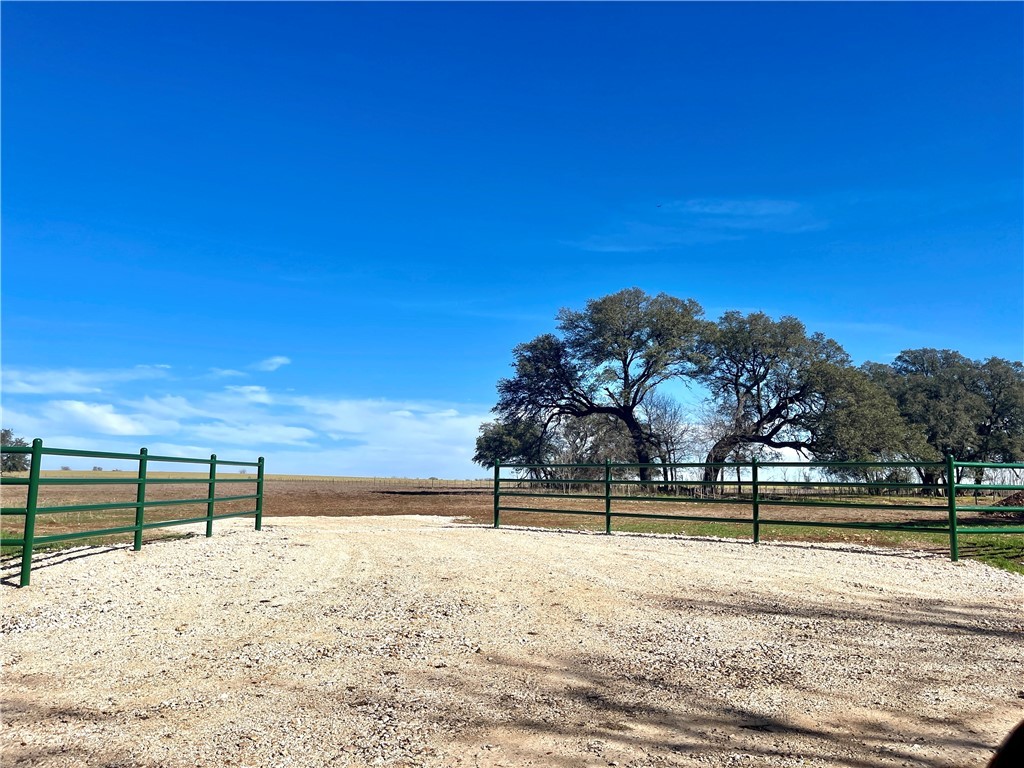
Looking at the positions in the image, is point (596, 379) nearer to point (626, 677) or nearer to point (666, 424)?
point (666, 424)

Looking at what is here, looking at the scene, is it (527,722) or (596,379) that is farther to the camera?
(596,379)

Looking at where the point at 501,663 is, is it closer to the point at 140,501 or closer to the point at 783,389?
the point at 140,501

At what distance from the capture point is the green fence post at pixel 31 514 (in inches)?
270

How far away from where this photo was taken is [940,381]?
46.0m

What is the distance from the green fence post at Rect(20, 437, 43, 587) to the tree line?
33017 millimetres

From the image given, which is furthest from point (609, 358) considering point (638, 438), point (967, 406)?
point (967, 406)

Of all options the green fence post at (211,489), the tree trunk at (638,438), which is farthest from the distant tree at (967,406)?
the green fence post at (211,489)

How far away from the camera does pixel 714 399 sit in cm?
3922

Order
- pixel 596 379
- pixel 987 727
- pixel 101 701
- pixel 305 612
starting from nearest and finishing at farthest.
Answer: pixel 987 727 < pixel 101 701 < pixel 305 612 < pixel 596 379

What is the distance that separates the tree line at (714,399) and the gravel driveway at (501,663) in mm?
29457

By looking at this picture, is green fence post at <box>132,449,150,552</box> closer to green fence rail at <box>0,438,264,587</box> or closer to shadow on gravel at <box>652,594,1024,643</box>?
green fence rail at <box>0,438,264,587</box>

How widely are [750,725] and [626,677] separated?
97cm

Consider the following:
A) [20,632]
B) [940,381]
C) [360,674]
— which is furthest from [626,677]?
[940,381]

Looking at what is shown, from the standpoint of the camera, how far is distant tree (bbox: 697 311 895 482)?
1375 inches
